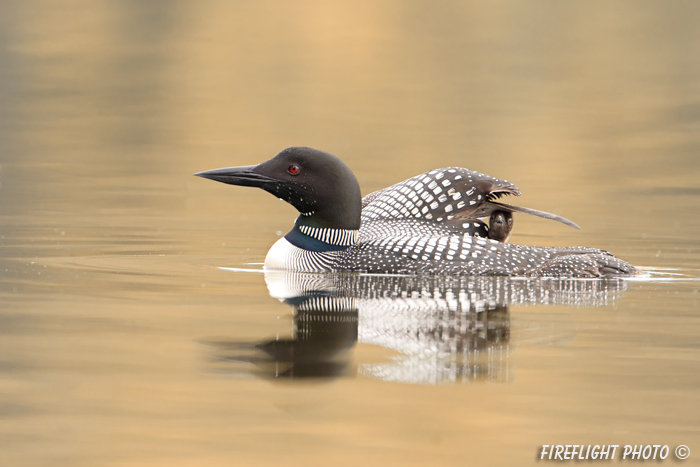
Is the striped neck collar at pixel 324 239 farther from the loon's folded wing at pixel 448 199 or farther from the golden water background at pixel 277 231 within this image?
the loon's folded wing at pixel 448 199

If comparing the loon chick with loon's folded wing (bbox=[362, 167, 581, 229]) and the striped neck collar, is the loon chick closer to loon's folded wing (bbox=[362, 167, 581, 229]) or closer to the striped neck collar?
loon's folded wing (bbox=[362, 167, 581, 229])

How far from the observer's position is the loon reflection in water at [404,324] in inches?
146

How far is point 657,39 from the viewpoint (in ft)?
107

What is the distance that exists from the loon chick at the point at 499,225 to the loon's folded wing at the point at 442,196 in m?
0.14

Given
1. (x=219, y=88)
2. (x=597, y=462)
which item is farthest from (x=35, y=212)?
(x=219, y=88)

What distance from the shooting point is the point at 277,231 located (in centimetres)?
827

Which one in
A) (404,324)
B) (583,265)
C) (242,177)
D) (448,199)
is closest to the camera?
(404,324)

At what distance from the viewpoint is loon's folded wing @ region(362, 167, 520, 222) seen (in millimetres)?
6590

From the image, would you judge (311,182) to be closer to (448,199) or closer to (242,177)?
(242,177)

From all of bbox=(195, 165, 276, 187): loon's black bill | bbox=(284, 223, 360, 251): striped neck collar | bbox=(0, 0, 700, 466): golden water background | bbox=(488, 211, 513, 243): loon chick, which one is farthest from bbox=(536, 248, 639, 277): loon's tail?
bbox=(195, 165, 276, 187): loon's black bill

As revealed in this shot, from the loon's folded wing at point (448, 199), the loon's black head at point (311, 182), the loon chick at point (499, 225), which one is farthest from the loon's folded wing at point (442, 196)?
the loon's black head at point (311, 182)

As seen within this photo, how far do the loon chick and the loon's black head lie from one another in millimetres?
1038

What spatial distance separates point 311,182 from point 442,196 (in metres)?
0.94

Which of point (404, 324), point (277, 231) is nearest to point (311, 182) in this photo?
point (404, 324)
